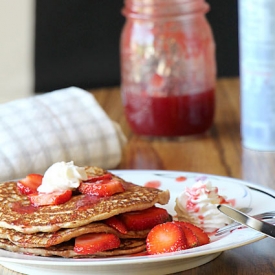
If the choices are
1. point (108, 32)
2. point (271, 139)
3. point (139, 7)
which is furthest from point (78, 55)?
point (271, 139)

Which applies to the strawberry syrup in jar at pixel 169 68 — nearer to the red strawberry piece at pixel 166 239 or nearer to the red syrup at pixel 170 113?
the red syrup at pixel 170 113

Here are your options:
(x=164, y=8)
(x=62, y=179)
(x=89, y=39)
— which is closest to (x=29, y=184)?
(x=62, y=179)

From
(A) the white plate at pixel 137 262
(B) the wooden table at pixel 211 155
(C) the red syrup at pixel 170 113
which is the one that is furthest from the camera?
(C) the red syrup at pixel 170 113

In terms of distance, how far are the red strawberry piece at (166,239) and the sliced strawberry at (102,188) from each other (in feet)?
0.37

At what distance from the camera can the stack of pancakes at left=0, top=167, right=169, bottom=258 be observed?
1.21m

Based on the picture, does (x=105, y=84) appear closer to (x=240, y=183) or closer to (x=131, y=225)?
(x=240, y=183)

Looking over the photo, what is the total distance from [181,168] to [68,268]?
0.73 m

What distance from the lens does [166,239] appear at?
1220mm

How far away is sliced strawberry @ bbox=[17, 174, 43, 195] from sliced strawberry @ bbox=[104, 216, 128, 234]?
18cm

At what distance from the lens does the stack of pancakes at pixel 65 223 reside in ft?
3.97

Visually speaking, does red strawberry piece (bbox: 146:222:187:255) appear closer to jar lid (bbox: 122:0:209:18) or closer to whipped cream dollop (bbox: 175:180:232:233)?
whipped cream dollop (bbox: 175:180:232:233)

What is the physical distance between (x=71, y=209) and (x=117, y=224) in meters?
0.07

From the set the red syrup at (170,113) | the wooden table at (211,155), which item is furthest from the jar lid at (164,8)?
the wooden table at (211,155)

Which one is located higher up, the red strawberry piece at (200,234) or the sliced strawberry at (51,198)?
the sliced strawberry at (51,198)
